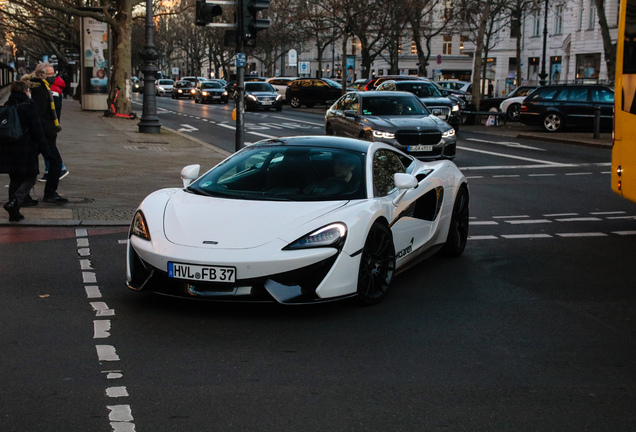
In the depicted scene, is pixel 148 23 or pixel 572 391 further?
pixel 148 23

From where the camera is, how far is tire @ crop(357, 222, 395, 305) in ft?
20.9

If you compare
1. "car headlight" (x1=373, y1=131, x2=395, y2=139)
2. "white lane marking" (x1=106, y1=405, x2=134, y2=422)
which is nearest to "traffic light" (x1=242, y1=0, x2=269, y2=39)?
"car headlight" (x1=373, y1=131, x2=395, y2=139)

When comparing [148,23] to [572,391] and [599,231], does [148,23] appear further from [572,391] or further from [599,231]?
[572,391]

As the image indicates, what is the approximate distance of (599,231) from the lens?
10.2 meters

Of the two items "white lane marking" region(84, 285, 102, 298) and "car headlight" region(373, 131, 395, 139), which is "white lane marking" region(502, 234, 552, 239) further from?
"car headlight" region(373, 131, 395, 139)

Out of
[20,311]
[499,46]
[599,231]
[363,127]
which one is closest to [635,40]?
[599,231]

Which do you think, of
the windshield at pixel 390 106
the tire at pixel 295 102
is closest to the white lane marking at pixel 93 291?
the windshield at pixel 390 106

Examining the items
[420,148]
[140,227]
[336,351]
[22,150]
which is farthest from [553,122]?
[336,351]

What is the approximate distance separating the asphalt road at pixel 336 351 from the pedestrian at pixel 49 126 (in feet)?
8.42

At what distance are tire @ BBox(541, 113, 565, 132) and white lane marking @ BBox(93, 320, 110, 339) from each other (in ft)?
80.3

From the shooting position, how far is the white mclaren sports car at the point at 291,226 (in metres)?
5.89

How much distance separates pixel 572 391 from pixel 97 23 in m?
38.8

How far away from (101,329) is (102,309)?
1.85 ft

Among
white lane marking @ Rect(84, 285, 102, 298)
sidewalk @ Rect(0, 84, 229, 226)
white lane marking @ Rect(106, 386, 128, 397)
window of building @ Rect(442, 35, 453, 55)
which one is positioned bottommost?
white lane marking @ Rect(84, 285, 102, 298)
